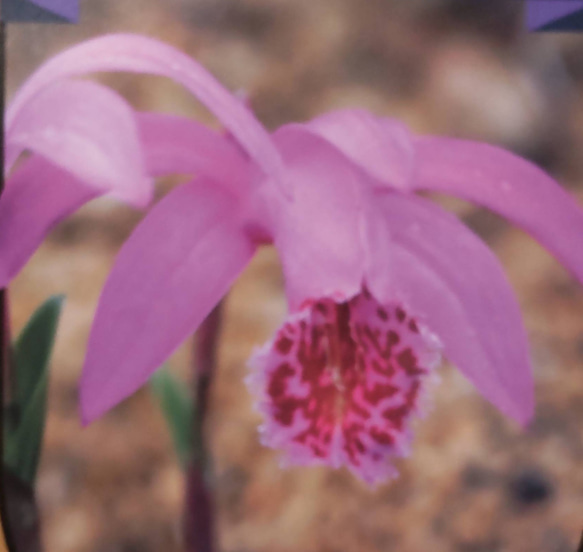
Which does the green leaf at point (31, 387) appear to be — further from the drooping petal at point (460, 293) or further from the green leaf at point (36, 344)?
the drooping petal at point (460, 293)

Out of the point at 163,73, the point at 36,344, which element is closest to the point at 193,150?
the point at 163,73

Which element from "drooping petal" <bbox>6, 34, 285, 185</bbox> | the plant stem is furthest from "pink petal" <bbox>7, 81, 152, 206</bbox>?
the plant stem

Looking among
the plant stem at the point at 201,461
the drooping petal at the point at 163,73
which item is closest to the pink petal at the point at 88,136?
the drooping petal at the point at 163,73

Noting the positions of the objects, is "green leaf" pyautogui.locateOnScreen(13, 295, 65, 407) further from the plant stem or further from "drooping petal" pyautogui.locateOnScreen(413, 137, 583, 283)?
"drooping petal" pyautogui.locateOnScreen(413, 137, 583, 283)

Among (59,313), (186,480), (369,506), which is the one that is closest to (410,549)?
(369,506)

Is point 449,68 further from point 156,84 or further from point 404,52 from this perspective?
point 156,84
